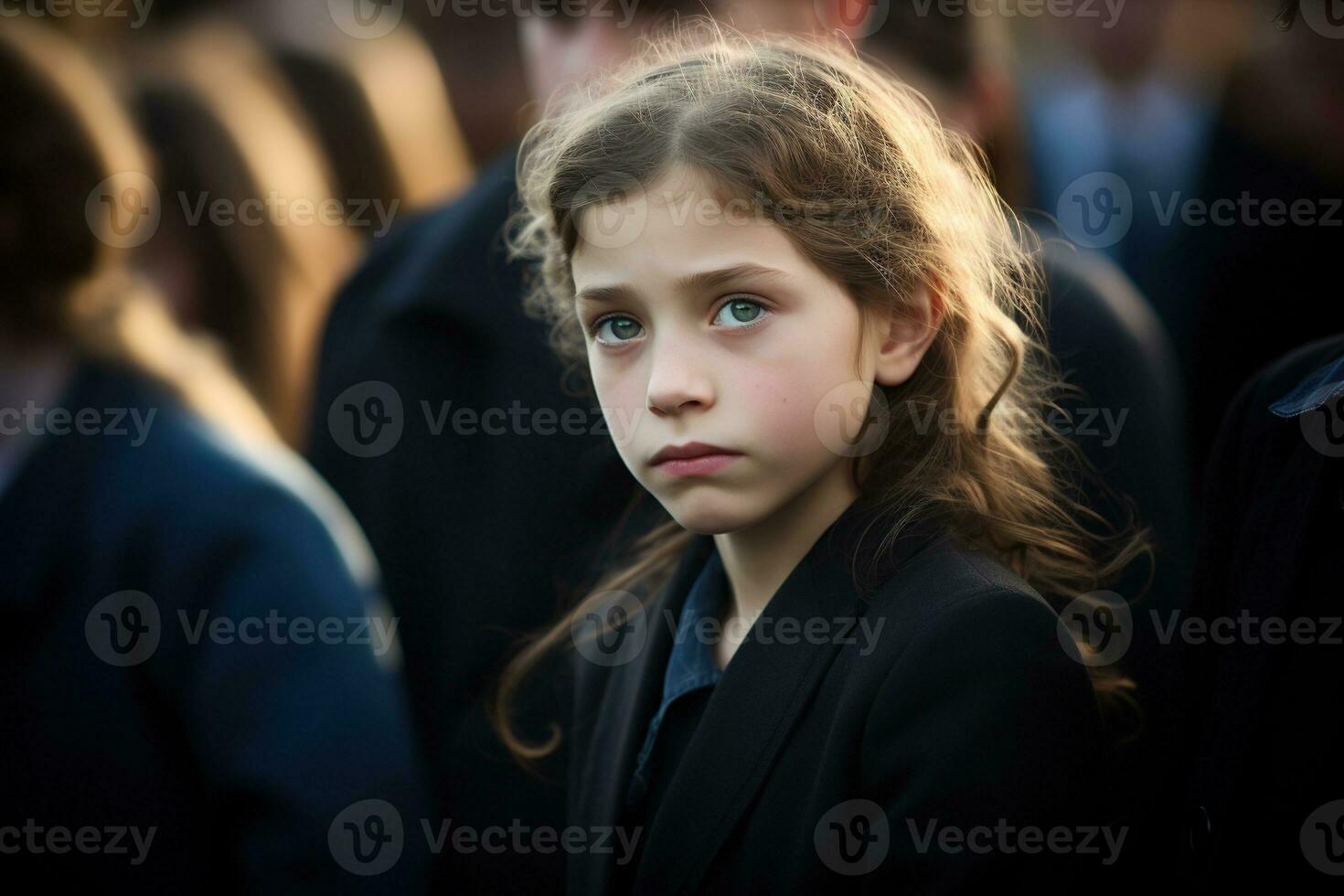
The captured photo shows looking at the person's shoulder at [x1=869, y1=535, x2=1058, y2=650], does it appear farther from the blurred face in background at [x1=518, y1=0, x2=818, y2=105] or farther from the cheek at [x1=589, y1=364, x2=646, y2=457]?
the blurred face in background at [x1=518, y1=0, x2=818, y2=105]

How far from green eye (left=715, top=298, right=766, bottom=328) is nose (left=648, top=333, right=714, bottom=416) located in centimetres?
6

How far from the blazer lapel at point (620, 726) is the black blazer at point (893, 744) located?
0.09 meters

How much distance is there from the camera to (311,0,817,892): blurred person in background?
2361mm

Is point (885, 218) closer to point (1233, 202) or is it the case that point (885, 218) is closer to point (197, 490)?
point (197, 490)

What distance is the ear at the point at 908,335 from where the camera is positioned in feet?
5.42

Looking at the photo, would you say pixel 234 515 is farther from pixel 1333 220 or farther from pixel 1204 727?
pixel 1333 220

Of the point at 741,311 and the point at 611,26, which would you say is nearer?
the point at 741,311

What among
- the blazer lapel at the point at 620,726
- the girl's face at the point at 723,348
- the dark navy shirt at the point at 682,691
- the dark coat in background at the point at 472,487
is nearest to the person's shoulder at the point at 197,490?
the dark coat in background at the point at 472,487

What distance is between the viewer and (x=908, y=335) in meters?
1.67

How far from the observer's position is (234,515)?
2047 millimetres

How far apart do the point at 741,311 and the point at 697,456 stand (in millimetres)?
176

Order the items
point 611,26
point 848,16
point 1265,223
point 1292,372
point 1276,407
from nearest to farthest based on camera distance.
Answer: point 1276,407, point 1292,372, point 611,26, point 848,16, point 1265,223

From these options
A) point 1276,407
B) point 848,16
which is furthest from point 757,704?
point 848,16

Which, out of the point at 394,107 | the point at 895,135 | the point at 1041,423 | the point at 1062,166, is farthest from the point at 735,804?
the point at 1062,166
